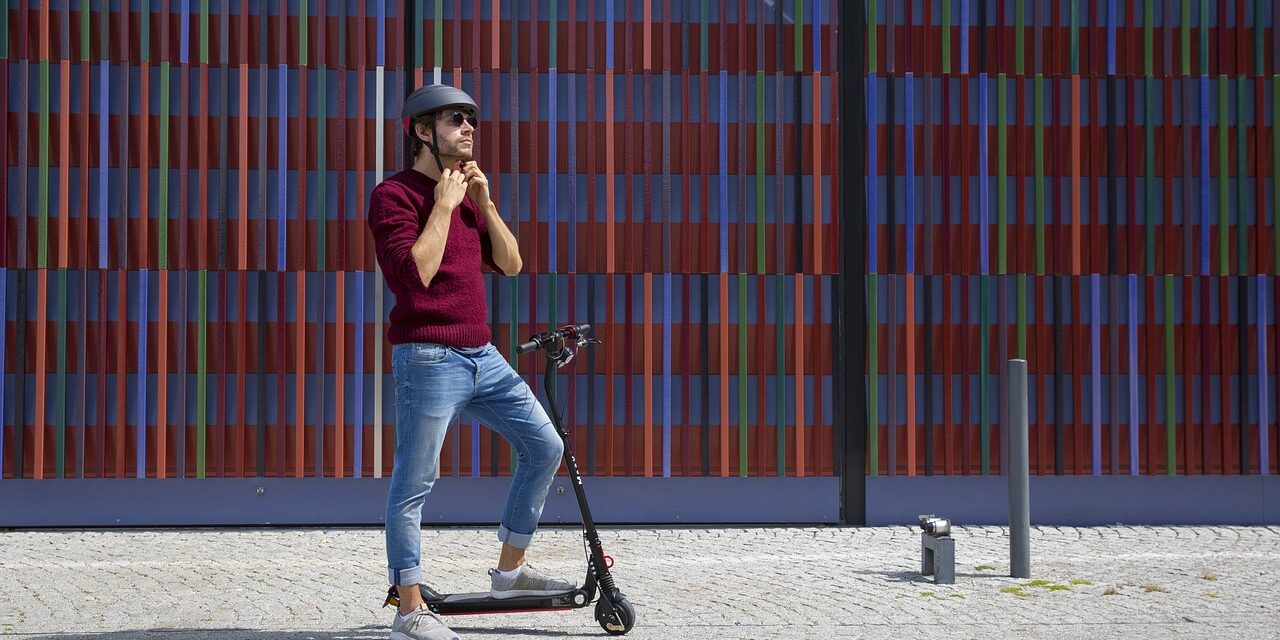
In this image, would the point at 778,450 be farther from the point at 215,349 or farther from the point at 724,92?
the point at 215,349

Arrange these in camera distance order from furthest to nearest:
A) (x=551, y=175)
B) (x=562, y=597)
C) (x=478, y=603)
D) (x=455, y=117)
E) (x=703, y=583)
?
(x=551, y=175) → (x=703, y=583) → (x=562, y=597) → (x=478, y=603) → (x=455, y=117)

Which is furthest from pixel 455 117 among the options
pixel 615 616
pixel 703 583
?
pixel 703 583

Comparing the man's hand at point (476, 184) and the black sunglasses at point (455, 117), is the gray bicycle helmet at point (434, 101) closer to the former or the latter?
the black sunglasses at point (455, 117)

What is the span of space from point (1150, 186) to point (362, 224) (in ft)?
17.4

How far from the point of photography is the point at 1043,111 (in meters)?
9.08

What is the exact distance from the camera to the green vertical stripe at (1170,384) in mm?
9078

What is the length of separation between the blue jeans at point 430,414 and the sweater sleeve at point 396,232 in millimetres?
294

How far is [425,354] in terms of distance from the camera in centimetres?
499

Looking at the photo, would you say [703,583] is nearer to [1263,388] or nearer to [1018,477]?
[1018,477]

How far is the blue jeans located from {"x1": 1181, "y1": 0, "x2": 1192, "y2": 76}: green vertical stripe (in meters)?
5.98

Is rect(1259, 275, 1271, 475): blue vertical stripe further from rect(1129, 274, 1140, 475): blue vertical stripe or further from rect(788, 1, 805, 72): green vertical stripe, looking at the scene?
rect(788, 1, 805, 72): green vertical stripe

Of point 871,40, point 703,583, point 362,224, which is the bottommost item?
point 703,583

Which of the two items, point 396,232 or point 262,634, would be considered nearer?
point 396,232

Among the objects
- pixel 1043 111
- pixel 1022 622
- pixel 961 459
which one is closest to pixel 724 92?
pixel 1043 111
